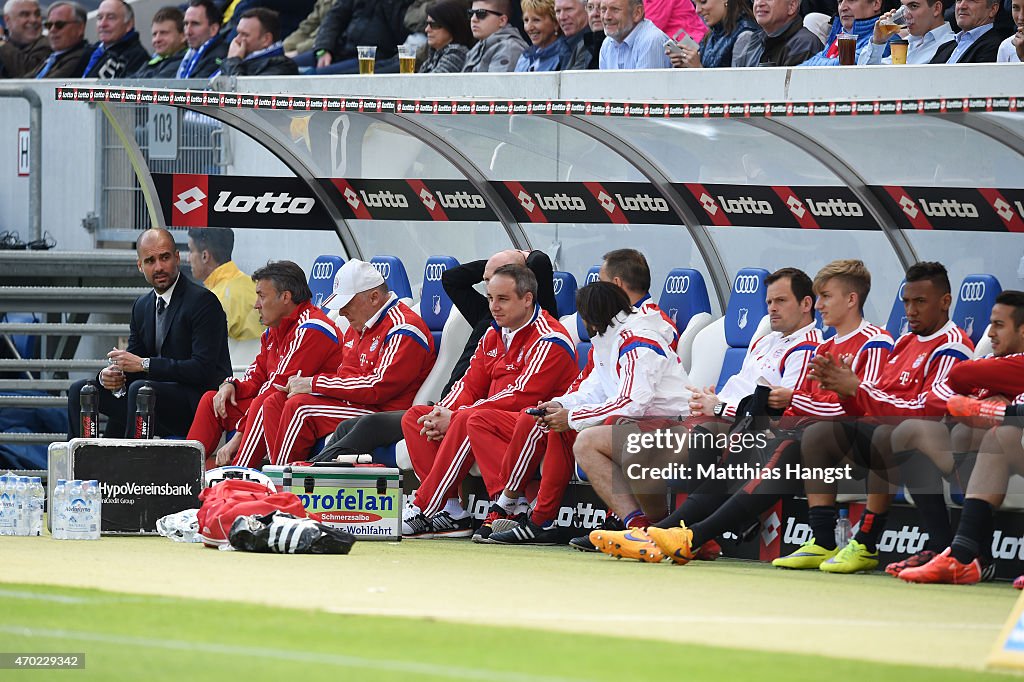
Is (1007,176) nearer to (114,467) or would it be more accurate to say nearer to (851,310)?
(851,310)

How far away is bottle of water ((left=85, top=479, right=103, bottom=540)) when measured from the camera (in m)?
9.05

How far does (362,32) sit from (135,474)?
6.46 meters

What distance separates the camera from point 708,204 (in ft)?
35.5

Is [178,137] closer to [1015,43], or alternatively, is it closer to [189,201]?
[189,201]

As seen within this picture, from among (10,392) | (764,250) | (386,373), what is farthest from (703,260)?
(10,392)

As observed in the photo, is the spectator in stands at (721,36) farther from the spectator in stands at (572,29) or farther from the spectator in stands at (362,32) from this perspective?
the spectator in stands at (362,32)

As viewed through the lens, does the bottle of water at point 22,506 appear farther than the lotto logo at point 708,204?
No

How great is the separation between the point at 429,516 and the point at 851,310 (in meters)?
2.72

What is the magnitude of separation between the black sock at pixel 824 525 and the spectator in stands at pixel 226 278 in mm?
5444

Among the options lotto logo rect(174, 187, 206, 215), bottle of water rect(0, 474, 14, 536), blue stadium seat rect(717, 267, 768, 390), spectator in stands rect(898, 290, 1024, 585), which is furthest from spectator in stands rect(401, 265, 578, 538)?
lotto logo rect(174, 187, 206, 215)

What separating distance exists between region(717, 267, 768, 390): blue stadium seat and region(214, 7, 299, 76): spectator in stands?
575 centimetres

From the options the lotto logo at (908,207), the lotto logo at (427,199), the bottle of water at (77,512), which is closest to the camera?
the bottle of water at (77,512)

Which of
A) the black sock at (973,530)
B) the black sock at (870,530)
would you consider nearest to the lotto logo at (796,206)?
the black sock at (870,530)

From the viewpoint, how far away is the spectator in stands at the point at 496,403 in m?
10.0
